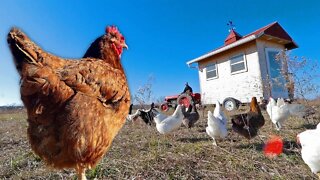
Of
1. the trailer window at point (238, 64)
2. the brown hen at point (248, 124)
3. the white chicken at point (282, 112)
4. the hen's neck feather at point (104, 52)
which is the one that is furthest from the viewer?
the trailer window at point (238, 64)

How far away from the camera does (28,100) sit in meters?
2.06

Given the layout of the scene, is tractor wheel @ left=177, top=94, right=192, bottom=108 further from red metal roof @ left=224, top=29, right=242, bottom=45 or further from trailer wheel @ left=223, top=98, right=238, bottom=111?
red metal roof @ left=224, top=29, right=242, bottom=45

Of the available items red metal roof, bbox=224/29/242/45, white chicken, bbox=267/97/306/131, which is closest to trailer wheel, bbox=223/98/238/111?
red metal roof, bbox=224/29/242/45

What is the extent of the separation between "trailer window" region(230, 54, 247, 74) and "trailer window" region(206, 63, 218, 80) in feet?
4.48

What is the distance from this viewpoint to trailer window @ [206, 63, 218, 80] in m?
17.1

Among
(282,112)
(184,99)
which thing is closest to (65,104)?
(282,112)

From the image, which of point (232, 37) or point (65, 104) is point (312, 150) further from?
point (232, 37)

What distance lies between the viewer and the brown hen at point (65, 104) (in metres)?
2.02

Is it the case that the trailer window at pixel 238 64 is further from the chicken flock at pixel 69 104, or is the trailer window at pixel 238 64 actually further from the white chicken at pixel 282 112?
the chicken flock at pixel 69 104

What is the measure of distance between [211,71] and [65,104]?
1589 cm

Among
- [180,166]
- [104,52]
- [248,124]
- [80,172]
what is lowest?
[180,166]

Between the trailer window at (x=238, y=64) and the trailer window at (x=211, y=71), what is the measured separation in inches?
53.8

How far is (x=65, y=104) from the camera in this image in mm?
2129

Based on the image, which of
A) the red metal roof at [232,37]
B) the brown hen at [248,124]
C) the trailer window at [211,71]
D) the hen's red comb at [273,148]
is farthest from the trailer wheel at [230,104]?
the hen's red comb at [273,148]
